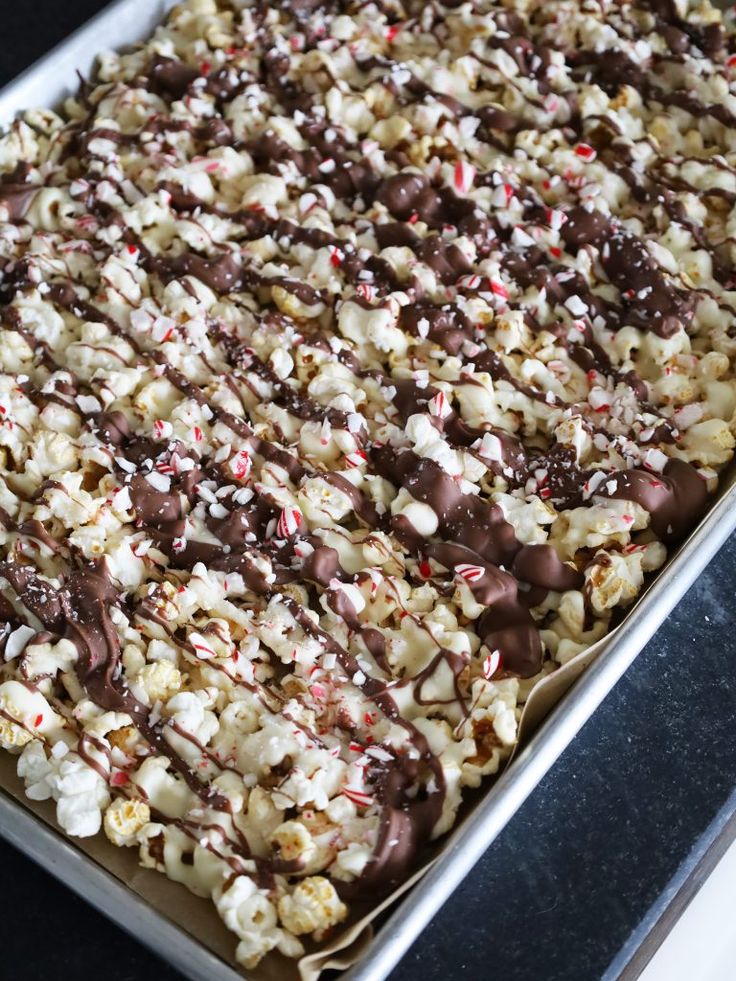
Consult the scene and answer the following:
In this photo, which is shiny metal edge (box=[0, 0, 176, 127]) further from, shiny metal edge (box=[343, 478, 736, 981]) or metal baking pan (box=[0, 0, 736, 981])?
shiny metal edge (box=[343, 478, 736, 981])

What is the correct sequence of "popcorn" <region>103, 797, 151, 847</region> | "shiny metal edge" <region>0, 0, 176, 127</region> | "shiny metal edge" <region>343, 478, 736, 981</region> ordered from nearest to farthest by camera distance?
"shiny metal edge" <region>343, 478, 736, 981</region> < "popcorn" <region>103, 797, 151, 847</region> < "shiny metal edge" <region>0, 0, 176, 127</region>

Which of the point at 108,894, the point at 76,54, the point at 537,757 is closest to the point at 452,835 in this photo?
the point at 537,757

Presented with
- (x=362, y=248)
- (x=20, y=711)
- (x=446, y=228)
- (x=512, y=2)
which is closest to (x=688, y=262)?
(x=446, y=228)

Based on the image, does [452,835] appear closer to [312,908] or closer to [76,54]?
[312,908]

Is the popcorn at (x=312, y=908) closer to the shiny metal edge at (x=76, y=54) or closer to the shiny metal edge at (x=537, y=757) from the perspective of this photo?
the shiny metal edge at (x=537, y=757)

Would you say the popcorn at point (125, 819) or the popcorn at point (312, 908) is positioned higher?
the popcorn at point (125, 819)

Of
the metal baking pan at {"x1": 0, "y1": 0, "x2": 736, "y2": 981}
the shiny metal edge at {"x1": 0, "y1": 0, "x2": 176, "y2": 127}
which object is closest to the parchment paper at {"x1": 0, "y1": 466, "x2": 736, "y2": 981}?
the metal baking pan at {"x1": 0, "y1": 0, "x2": 736, "y2": 981}

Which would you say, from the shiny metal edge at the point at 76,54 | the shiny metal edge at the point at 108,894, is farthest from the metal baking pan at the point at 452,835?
the shiny metal edge at the point at 76,54

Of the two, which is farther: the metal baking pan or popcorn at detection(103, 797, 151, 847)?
popcorn at detection(103, 797, 151, 847)

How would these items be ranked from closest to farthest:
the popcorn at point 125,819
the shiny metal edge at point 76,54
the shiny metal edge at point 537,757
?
1. the shiny metal edge at point 537,757
2. the popcorn at point 125,819
3. the shiny metal edge at point 76,54
